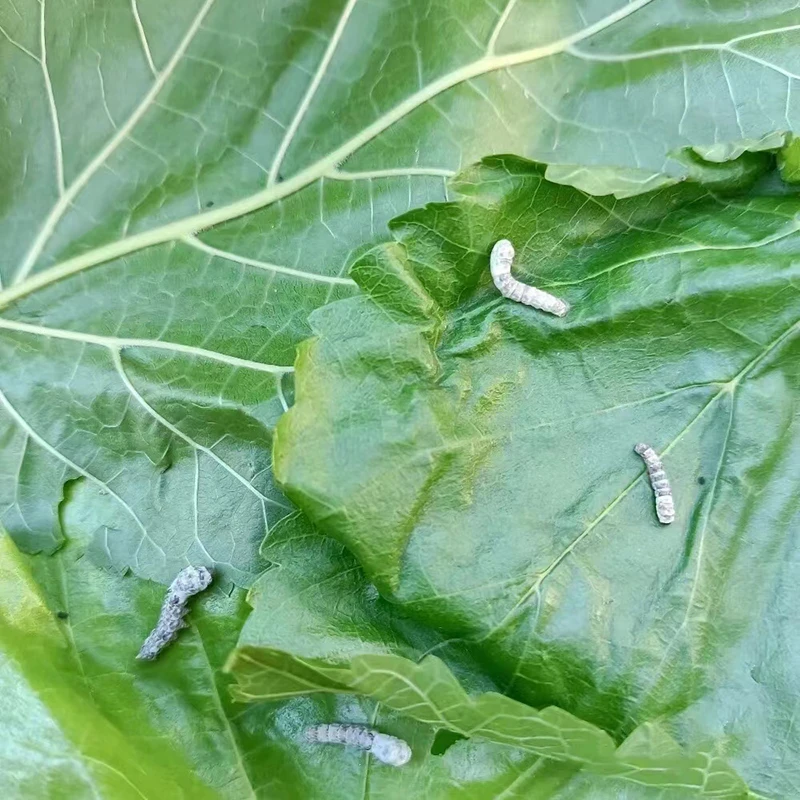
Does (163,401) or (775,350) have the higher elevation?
(775,350)

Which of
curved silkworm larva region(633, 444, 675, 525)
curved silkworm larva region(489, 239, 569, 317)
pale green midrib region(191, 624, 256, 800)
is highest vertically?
curved silkworm larva region(489, 239, 569, 317)

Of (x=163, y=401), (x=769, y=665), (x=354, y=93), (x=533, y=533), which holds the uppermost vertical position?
(x=354, y=93)

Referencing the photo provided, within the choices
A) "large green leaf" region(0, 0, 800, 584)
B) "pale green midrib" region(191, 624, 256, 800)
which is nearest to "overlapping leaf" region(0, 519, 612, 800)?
"pale green midrib" region(191, 624, 256, 800)

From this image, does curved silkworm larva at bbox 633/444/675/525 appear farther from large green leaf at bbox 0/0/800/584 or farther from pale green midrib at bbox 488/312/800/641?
large green leaf at bbox 0/0/800/584

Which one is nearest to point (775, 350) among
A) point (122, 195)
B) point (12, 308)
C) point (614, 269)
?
point (614, 269)

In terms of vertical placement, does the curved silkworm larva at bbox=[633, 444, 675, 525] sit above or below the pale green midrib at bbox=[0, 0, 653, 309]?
below

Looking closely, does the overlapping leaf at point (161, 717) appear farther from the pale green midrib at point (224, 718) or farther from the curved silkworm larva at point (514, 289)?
the curved silkworm larva at point (514, 289)

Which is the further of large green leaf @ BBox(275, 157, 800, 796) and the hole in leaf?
the hole in leaf

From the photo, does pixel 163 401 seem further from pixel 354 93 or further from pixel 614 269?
pixel 614 269
